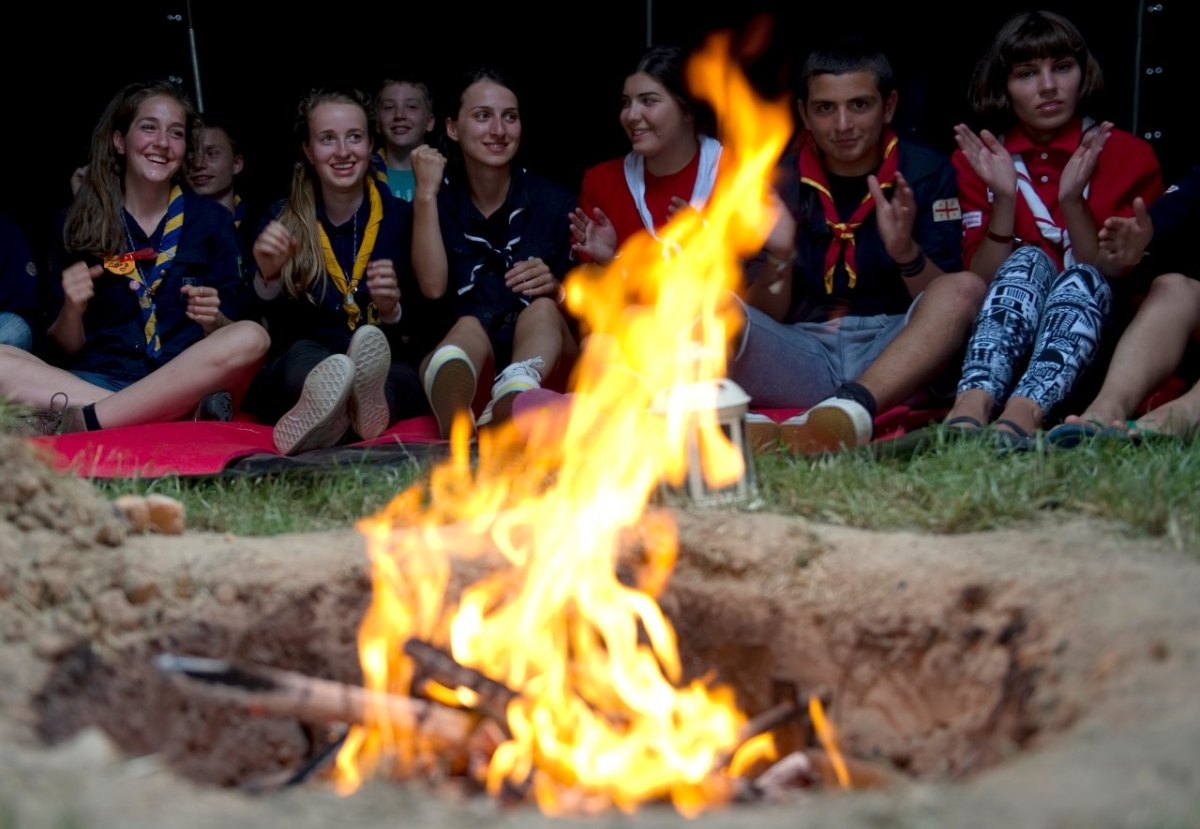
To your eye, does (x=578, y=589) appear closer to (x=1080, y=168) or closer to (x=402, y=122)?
(x=1080, y=168)

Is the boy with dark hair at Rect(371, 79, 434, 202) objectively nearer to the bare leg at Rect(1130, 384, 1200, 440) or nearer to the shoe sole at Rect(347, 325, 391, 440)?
the shoe sole at Rect(347, 325, 391, 440)

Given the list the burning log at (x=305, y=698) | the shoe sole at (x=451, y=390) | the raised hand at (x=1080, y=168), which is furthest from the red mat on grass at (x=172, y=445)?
the raised hand at (x=1080, y=168)

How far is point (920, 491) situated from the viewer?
3.14 metres

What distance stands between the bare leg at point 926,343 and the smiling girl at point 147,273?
220 centimetres

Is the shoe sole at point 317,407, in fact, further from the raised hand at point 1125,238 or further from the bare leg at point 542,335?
the raised hand at point 1125,238

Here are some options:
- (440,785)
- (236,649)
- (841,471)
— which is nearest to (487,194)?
(841,471)

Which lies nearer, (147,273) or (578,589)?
(578,589)

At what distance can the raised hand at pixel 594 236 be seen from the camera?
4902 millimetres

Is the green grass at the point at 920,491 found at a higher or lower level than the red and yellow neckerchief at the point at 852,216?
lower

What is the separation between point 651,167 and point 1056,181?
1531 millimetres

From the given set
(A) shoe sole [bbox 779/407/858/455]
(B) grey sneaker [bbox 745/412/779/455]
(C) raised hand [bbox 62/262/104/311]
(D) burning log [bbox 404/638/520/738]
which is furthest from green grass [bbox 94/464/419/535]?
(C) raised hand [bbox 62/262/104/311]

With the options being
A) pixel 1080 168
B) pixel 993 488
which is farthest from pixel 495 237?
pixel 993 488

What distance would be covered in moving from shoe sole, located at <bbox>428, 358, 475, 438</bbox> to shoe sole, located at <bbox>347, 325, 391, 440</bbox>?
7.5 inches

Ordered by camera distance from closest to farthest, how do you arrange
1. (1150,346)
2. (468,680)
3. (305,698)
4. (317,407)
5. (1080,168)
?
(305,698)
(468,680)
(1150,346)
(317,407)
(1080,168)
